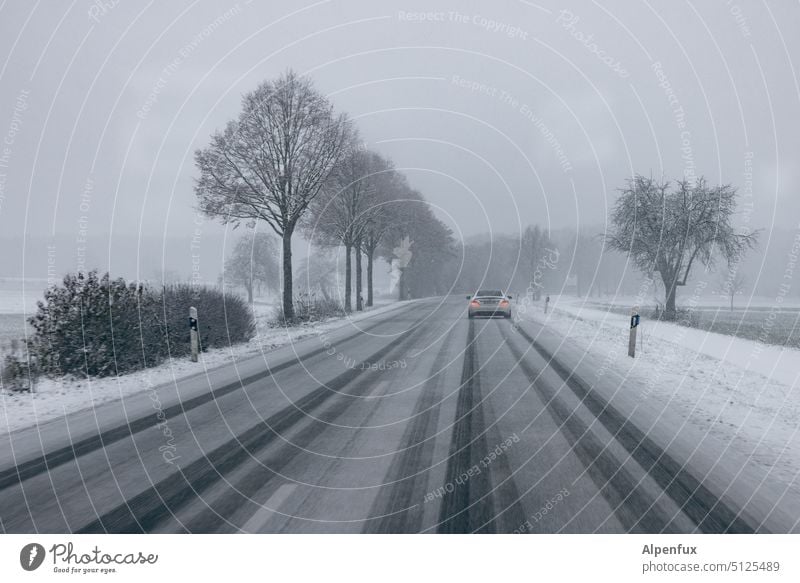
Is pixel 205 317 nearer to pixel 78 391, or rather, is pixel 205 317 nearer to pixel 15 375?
pixel 15 375

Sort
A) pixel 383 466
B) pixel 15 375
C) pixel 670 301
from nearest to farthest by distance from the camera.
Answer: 1. pixel 383 466
2. pixel 15 375
3. pixel 670 301

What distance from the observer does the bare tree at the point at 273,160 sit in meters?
20.4

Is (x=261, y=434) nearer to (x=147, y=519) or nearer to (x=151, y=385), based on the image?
(x=147, y=519)

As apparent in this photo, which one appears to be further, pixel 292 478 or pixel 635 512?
pixel 292 478

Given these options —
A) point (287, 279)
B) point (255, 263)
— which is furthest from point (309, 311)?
point (255, 263)

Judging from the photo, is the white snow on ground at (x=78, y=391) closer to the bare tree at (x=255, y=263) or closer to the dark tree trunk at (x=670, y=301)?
the dark tree trunk at (x=670, y=301)

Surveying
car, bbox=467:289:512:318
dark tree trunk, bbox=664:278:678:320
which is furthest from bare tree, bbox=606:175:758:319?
car, bbox=467:289:512:318

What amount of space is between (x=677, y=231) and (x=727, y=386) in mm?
23506

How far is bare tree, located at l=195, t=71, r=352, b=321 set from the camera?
2036 centimetres

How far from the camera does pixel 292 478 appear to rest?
4.03 metres

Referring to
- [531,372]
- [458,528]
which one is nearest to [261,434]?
[458,528]

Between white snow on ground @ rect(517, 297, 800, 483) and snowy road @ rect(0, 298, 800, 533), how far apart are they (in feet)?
1.32

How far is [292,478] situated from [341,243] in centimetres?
3069

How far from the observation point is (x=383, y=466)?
4270 millimetres
